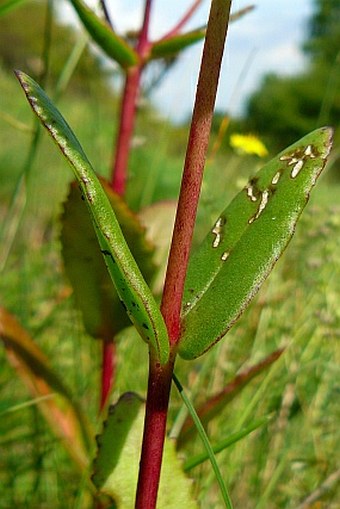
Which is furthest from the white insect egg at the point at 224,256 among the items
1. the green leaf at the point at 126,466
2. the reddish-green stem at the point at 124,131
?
the reddish-green stem at the point at 124,131

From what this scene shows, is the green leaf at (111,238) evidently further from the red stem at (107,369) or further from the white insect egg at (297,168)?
the red stem at (107,369)

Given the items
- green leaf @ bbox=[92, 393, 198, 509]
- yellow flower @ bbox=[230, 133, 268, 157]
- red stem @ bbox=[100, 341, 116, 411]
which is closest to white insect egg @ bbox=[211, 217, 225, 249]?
green leaf @ bbox=[92, 393, 198, 509]

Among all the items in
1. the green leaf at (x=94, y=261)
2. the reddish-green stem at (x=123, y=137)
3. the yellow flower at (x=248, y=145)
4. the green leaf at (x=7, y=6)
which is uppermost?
the yellow flower at (x=248, y=145)

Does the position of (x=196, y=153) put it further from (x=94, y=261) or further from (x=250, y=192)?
(x=94, y=261)

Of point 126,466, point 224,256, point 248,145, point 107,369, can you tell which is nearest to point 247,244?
point 224,256

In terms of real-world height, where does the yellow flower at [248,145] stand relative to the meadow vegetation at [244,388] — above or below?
above

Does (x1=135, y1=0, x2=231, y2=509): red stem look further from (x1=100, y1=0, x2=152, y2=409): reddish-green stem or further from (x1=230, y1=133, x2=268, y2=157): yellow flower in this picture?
(x1=230, y1=133, x2=268, y2=157): yellow flower
